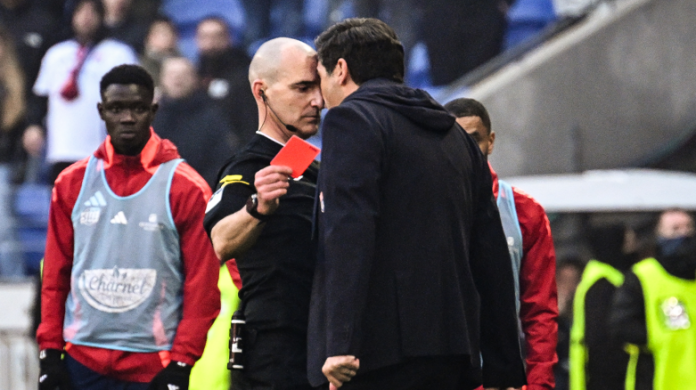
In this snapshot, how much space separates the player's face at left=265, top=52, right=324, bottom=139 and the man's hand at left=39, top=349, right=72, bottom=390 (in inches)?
57.3

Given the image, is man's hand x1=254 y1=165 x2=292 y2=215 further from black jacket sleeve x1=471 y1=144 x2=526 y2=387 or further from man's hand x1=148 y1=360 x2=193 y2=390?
man's hand x1=148 y1=360 x2=193 y2=390

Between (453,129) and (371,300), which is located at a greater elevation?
(453,129)

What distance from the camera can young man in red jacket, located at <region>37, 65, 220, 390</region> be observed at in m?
4.11

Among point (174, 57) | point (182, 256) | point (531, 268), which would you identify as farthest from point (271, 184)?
point (174, 57)

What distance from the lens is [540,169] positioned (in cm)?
1103

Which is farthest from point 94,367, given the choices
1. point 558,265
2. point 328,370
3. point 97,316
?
point 558,265

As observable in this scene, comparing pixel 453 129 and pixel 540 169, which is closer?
pixel 453 129

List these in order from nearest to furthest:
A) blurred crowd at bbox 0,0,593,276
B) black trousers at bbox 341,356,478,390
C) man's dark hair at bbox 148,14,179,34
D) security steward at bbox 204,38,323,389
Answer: black trousers at bbox 341,356,478,390, security steward at bbox 204,38,323,389, blurred crowd at bbox 0,0,593,276, man's dark hair at bbox 148,14,179,34

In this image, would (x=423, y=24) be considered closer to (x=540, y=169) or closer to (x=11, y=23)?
(x=540, y=169)

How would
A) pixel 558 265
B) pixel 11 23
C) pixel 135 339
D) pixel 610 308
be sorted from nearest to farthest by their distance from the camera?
1. pixel 135 339
2. pixel 610 308
3. pixel 558 265
4. pixel 11 23

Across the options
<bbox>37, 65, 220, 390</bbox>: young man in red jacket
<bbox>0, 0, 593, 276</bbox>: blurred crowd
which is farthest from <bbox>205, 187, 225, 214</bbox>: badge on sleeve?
<bbox>0, 0, 593, 276</bbox>: blurred crowd

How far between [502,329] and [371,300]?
508 mm

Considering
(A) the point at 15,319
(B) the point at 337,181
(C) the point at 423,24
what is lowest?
(A) the point at 15,319

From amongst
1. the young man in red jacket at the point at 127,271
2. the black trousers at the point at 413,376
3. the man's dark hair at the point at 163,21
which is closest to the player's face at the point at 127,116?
the young man in red jacket at the point at 127,271
